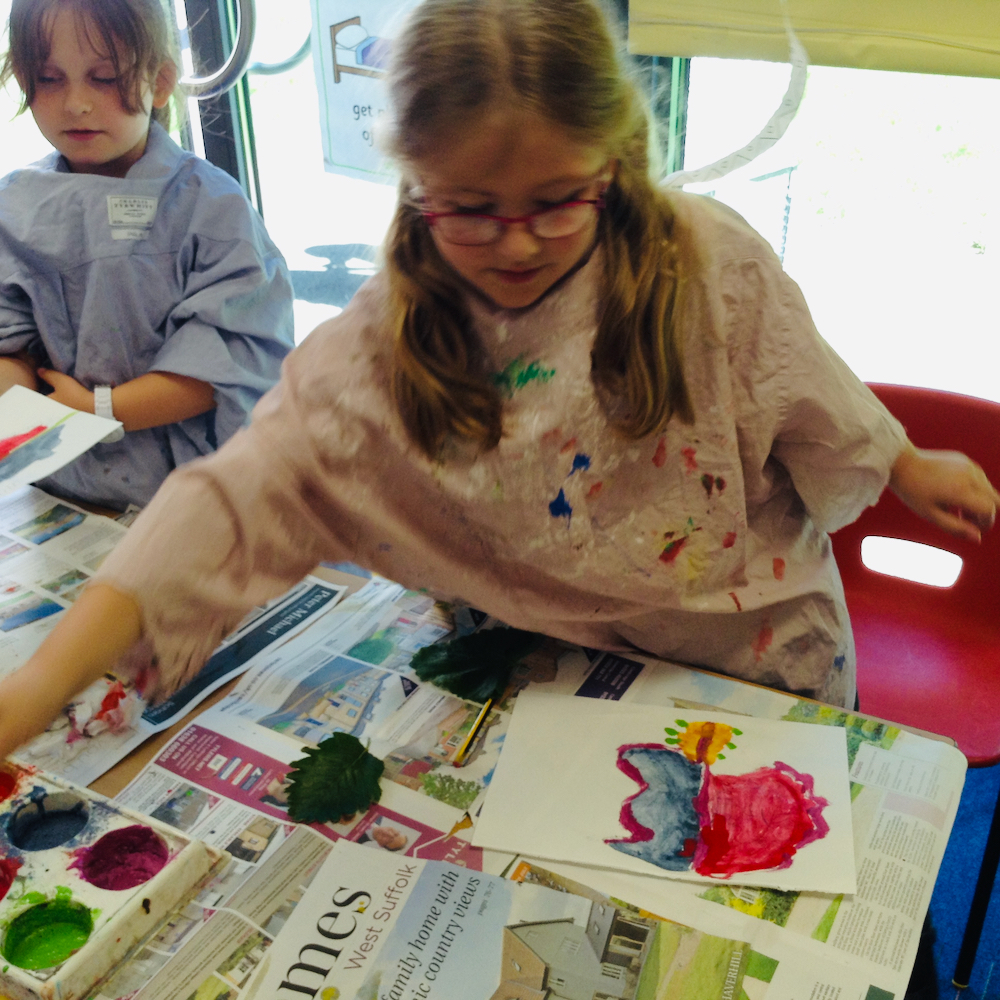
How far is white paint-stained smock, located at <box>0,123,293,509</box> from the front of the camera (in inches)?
48.7

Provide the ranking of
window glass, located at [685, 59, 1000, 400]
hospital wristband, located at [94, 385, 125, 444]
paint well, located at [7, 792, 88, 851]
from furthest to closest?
window glass, located at [685, 59, 1000, 400] < hospital wristband, located at [94, 385, 125, 444] < paint well, located at [7, 792, 88, 851]

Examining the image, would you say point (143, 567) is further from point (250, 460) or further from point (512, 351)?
point (512, 351)

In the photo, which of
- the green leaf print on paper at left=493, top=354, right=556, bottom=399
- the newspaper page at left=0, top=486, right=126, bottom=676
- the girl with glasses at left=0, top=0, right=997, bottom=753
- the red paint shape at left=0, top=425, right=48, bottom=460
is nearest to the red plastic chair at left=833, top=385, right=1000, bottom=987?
the girl with glasses at left=0, top=0, right=997, bottom=753

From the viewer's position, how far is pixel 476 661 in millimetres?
962

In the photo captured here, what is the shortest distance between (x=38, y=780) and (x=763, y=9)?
1435 millimetres

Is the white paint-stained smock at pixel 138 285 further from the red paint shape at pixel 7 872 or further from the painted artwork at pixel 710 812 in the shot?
the painted artwork at pixel 710 812

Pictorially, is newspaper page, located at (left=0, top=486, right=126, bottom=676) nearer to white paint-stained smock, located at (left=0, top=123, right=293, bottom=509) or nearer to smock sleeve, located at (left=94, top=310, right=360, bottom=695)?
white paint-stained smock, located at (left=0, top=123, right=293, bottom=509)

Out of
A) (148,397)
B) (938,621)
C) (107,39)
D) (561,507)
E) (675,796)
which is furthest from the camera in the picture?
(938,621)

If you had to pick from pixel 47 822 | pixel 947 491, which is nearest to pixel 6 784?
pixel 47 822

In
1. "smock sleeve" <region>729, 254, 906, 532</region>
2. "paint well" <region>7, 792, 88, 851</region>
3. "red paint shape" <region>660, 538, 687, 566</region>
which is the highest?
"smock sleeve" <region>729, 254, 906, 532</region>

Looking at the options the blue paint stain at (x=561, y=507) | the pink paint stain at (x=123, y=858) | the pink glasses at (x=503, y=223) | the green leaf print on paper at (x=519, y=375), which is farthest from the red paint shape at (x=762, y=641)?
the pink paint stain at (x=123, y=858)

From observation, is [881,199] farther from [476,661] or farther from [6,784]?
[6,784]

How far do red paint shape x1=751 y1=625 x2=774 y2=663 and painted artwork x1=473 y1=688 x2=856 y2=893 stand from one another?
0.12 m

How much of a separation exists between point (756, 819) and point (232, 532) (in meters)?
0.50
